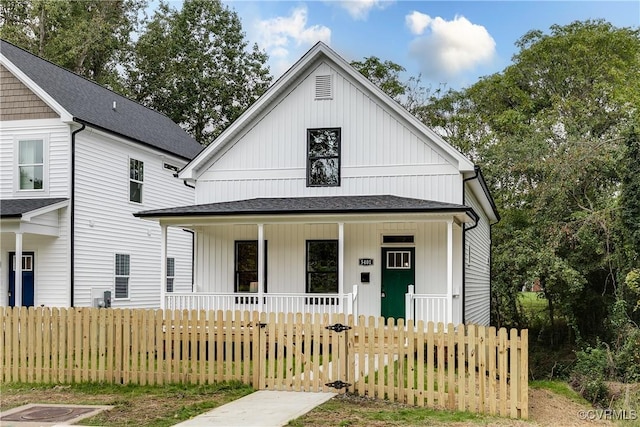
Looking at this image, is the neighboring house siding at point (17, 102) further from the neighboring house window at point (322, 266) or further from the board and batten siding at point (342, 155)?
the neighboring house window at point (322, 266)

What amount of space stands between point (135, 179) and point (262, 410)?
47.8 ft

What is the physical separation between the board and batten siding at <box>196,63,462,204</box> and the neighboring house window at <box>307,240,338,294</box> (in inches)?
54.3

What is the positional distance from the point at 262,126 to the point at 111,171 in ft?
18.4

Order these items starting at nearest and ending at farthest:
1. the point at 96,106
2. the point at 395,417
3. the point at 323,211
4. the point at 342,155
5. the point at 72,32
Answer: the point at 395,417 → the point at 323,211 → the point at 342,155 → the point at 96,106 → the point at 72,32

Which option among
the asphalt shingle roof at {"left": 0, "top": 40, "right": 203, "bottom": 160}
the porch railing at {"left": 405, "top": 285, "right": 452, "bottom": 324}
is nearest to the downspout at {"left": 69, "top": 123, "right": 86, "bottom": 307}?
the asphalt shingle roof at {"left": 0, "top": 40, "right": 203, "bottom": 160}

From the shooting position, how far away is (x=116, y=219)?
821 inches

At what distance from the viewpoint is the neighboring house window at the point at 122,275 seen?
20945mm

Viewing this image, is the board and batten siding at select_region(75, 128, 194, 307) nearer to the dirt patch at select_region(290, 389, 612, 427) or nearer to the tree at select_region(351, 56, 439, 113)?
the dirt patch at select_region(290, 389, 612, 427)

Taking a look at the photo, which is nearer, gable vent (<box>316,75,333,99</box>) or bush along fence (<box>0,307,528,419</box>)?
bush along fence (<box>0,307,528,419</box>)

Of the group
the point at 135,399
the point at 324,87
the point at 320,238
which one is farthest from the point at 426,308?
the point at 135,399

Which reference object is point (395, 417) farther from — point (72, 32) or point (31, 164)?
point (72, 32)

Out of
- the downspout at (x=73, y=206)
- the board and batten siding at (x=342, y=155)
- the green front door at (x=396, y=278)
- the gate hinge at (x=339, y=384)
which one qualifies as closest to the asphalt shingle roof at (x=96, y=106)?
the downspout at (x=73, y=206)

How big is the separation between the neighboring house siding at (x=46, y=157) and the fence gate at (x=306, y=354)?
10277mm

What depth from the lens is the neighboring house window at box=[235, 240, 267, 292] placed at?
17859 mm
